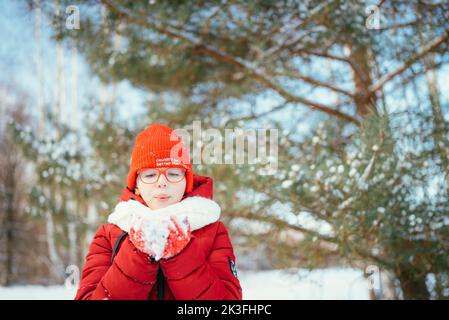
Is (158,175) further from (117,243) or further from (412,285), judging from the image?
(412,285)

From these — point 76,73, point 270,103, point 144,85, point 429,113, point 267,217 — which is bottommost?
point 267,217

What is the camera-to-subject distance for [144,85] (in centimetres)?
405

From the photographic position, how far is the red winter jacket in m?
1.02

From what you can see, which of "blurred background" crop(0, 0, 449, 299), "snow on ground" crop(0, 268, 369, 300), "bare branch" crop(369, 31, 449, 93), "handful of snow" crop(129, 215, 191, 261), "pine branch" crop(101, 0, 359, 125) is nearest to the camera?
"handful of snow" crop(129, 215, 191, 261)

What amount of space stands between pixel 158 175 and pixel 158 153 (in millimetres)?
60

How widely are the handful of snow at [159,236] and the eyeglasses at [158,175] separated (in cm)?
25

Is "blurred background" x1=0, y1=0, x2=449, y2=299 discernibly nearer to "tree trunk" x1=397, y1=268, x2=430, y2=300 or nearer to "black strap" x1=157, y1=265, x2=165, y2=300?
"tree trunk" x1=397, y1=268, x2=430, y2=300

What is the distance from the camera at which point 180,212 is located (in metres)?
1.15

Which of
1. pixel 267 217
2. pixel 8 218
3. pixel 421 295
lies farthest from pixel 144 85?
pixel 8 218

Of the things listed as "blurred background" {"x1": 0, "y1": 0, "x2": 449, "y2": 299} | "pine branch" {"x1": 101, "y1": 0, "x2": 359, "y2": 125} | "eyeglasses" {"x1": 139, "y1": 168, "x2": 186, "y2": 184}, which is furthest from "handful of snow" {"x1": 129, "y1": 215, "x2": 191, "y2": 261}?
"pine branch" {"x1": 101, "y1": 0, "x2": 359, "y2": 125}

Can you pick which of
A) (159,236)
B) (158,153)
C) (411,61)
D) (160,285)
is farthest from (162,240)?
(411,61)

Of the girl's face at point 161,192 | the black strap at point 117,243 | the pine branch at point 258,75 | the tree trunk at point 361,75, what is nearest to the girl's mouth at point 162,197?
the girl's face at point 161,192
